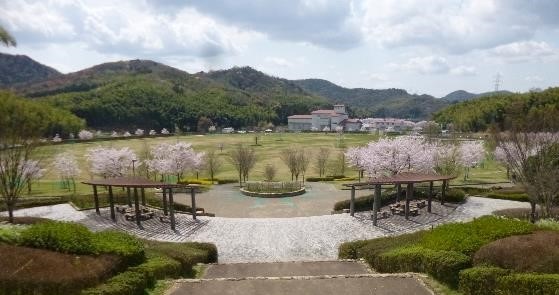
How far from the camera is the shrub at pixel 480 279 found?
30.9 ft

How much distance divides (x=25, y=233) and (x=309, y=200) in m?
28.8

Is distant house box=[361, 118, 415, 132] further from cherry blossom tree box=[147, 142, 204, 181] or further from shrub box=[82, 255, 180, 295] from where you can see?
shrub box=[82, 255, 180, 295]

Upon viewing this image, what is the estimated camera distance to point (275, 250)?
70.2 feet

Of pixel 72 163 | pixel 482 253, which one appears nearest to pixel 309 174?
pixel 72 163

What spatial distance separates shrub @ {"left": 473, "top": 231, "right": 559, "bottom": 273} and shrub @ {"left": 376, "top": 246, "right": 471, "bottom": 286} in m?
0.47

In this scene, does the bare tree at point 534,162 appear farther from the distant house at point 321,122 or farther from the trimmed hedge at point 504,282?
the distant house at point 321,122

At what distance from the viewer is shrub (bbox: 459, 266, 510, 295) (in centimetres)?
941

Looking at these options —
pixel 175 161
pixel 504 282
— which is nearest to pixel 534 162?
pixel 504 282

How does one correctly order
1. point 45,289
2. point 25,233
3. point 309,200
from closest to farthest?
point 45,289 < point 25,233 < point 309,200

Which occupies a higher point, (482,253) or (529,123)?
(529,123)

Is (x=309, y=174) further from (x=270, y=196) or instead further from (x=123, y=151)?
(x=123, y=151)

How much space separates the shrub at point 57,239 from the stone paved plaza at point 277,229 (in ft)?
33.8

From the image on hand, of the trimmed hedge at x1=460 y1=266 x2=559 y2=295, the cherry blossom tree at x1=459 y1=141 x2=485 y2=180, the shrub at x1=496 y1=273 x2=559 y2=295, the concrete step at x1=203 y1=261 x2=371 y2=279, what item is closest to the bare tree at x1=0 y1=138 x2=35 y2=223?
the concrete step at x1=203 y1=261 x2=371 y2=279

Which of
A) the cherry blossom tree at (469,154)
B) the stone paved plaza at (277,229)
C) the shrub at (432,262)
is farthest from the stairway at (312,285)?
the cherry blossom tree at (469,154)
